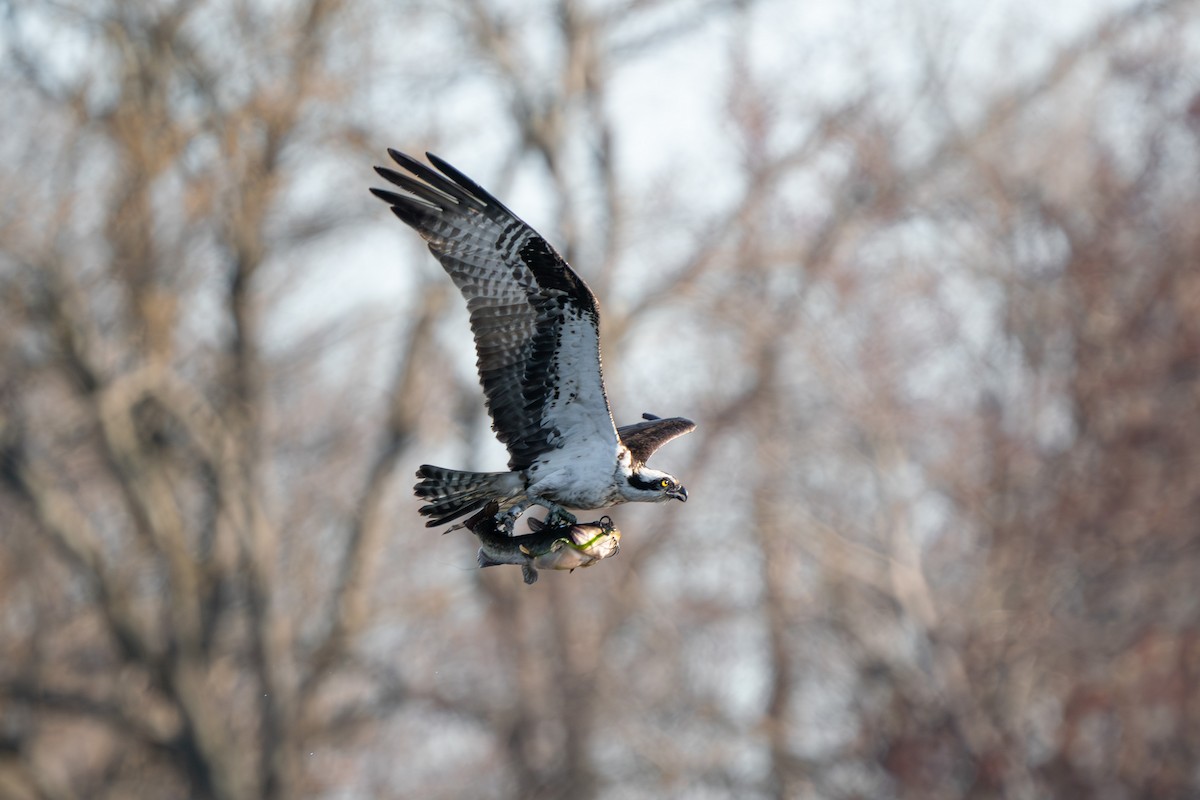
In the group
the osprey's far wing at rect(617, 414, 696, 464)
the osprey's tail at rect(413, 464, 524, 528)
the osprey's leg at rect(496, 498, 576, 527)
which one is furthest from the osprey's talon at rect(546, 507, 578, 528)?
the osprey's far wing at rect(617, 414, 696, 464)

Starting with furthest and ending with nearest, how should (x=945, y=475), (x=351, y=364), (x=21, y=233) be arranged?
(x=351, y=364), (x=945, y=475), (x=21, y=233)

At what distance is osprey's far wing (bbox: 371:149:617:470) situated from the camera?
8.16 metres

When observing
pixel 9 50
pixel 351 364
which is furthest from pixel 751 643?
pixel 9 50

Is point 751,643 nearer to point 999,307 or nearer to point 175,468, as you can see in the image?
point 999,307

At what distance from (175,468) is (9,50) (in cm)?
651

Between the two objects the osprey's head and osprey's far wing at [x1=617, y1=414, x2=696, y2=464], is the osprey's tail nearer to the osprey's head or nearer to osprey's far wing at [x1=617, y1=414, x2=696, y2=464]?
the osprey's head

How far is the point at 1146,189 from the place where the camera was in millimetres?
23516

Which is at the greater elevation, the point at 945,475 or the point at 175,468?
the point at 175,468

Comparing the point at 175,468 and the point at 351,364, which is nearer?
the point at 175,468

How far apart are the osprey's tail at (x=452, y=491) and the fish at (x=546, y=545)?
117 mm

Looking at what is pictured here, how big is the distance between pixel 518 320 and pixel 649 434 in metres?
1.22

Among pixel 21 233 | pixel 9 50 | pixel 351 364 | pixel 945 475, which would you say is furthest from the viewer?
pixel 351 364

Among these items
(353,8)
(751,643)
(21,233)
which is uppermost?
(353,8)

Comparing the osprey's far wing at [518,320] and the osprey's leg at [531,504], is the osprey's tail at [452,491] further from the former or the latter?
the osprey's far wing at [518,320]
